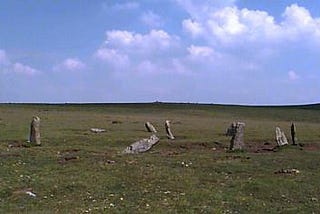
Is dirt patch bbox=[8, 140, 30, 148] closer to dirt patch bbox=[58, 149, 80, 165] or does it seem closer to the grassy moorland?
the grassy moorland

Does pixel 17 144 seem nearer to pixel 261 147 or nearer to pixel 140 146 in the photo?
pixel 140 146

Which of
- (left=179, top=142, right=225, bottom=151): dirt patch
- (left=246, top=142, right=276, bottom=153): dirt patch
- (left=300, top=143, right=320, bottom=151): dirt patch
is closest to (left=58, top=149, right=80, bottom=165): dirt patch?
(left=179, top=142, right=225, bottom=151): dirt patch

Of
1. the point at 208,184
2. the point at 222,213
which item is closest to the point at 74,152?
the point at 208,184

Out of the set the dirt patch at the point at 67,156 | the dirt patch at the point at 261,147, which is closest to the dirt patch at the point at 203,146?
the dirt patch at the point at 261,147

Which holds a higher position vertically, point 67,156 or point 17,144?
point 17,144

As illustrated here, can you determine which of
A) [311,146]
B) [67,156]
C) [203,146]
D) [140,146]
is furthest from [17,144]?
[311,146]

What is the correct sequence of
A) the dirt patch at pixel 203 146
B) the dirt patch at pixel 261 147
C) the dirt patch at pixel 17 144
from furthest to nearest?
1. the dirt patch at pixel 203 146
2. the dirt patch at pixel 261 147
3. the dirt patch at pixel 17 144

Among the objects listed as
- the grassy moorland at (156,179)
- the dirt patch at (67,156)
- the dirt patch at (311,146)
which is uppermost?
the dirt patch at (311,146)

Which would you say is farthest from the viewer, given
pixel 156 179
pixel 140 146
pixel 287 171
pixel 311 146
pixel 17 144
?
pixel 311 146

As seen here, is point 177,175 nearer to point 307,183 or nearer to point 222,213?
point 307,183

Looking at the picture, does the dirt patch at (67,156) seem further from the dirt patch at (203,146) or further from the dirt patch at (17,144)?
the dirt patch at (203,146)

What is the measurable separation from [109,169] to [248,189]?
6379 mm

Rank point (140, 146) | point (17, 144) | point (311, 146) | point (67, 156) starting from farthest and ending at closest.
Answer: point (311, 146) < point (17, 144) < point (140, 146) < point (67, 156)

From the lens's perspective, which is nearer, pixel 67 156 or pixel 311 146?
pixel 67 156
